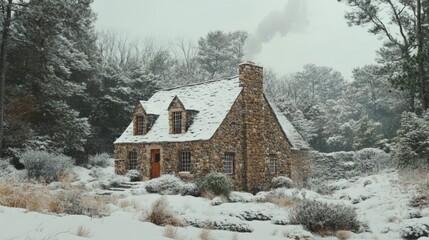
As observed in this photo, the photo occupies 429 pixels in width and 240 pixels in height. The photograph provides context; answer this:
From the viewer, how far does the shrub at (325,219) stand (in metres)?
11.2

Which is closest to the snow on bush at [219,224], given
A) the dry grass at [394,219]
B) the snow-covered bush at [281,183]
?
the dry grass at [394,219]

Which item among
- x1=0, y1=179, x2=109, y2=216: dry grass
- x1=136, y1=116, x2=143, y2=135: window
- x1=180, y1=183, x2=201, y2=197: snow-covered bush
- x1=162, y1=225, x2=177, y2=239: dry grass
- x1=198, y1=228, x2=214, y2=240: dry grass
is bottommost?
x1=180, y1=183, x2=201, y2=197: snow-covered bush

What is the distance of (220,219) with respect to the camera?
35.6ft

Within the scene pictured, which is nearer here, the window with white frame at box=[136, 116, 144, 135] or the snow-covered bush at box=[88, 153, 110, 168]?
the window with white frame at box=[136, 116, 144, 135]

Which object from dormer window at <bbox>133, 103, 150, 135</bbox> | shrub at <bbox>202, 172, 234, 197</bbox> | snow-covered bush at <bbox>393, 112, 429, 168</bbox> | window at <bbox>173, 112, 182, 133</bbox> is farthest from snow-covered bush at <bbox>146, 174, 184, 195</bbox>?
snow-covered bush at <bbox>393, 112, 429, 168</bbox>

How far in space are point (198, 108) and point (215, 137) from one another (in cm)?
314

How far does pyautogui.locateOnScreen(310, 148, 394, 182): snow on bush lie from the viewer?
98.8 ft

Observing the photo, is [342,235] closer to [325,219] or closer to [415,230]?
[325,219]

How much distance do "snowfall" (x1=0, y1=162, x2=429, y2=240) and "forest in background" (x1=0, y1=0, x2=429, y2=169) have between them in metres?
5.95

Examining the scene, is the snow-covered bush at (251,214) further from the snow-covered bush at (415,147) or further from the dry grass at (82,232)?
the snow-covered bush at (415,147)

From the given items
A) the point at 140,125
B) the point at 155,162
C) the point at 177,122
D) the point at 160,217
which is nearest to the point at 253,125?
the point at 177,122

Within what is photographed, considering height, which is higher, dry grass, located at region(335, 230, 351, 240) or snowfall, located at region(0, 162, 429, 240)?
snowfall, located at region(0, 162, 429, 240)

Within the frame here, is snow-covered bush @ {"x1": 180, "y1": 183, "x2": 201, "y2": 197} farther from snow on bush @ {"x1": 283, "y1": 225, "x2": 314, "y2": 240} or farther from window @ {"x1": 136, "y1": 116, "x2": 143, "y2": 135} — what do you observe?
snow on bush @ {"x1": 283, "y1": 225, "x2": 314, "y2": 240}

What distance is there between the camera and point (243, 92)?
2342 cm
